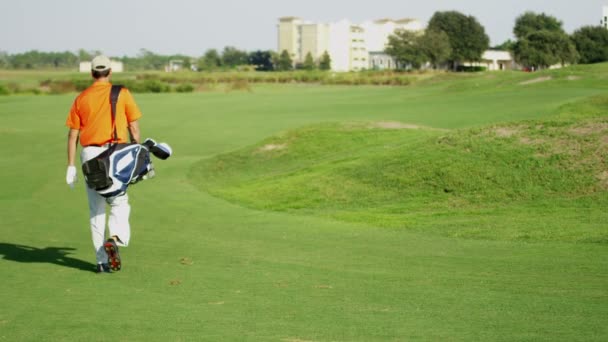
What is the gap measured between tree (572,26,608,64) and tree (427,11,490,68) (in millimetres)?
31372

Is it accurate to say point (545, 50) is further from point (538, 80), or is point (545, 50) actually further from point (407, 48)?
point (538, 80)

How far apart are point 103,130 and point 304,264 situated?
270cm

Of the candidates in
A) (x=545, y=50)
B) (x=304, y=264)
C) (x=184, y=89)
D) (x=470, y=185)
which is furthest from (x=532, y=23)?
(x=304, y=264)

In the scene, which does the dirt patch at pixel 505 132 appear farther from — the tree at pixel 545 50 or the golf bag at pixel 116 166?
the tree at pixel 545 50

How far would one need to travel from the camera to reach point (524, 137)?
1986 centimetres

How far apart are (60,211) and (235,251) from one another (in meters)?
6.44

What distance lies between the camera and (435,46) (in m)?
150

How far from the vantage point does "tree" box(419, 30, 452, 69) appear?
14925 centimetres

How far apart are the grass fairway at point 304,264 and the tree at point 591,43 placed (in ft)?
349

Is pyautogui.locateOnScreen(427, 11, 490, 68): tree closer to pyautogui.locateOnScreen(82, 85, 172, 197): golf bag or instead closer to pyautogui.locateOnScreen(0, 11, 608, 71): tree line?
pyautogui.locateOnScreen(0, 11, 608, 71): tree line

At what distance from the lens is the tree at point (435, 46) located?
14925cm

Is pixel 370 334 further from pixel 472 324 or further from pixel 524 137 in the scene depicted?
pixel 524 137

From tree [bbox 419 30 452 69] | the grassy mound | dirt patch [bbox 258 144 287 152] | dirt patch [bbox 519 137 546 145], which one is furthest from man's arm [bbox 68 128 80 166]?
tree [bbox 419 30 452 69]

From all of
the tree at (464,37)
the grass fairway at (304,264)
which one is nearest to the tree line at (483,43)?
the tree at (464,37)
